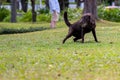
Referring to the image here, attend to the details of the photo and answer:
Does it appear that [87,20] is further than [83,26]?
No

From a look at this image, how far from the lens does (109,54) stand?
9.77 meters

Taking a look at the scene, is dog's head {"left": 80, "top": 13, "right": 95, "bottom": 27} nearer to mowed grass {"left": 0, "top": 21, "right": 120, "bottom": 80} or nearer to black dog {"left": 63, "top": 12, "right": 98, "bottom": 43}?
black dog {"left": 63, "top": 12, "right": 98, "bottom": 43}

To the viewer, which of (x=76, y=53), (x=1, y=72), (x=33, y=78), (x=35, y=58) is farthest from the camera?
(x=76, y=53)

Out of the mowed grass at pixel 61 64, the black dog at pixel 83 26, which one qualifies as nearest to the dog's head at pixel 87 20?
the black dog at pixel 83 26

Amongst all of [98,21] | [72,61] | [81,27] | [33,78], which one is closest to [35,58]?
[72,61]

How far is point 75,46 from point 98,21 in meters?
12.1

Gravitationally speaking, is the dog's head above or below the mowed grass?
above

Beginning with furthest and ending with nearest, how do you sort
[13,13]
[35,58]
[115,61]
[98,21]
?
1. [13,13]
2. [98,21]
3. [35,58]
4. [115,61]

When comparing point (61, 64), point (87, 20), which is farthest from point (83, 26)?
point (61, 64)

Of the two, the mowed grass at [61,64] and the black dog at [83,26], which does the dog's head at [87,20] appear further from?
the mowed grass at [61,64]

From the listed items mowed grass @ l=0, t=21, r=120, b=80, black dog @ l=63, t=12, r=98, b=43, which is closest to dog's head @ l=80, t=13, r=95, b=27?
black dog @ l=63, t=12, r=98, b=43

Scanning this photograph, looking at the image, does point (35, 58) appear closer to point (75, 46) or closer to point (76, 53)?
point (76, 53)

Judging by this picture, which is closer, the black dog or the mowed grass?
the mowed grass

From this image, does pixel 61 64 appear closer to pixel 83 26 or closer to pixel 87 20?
pixel 87 20
